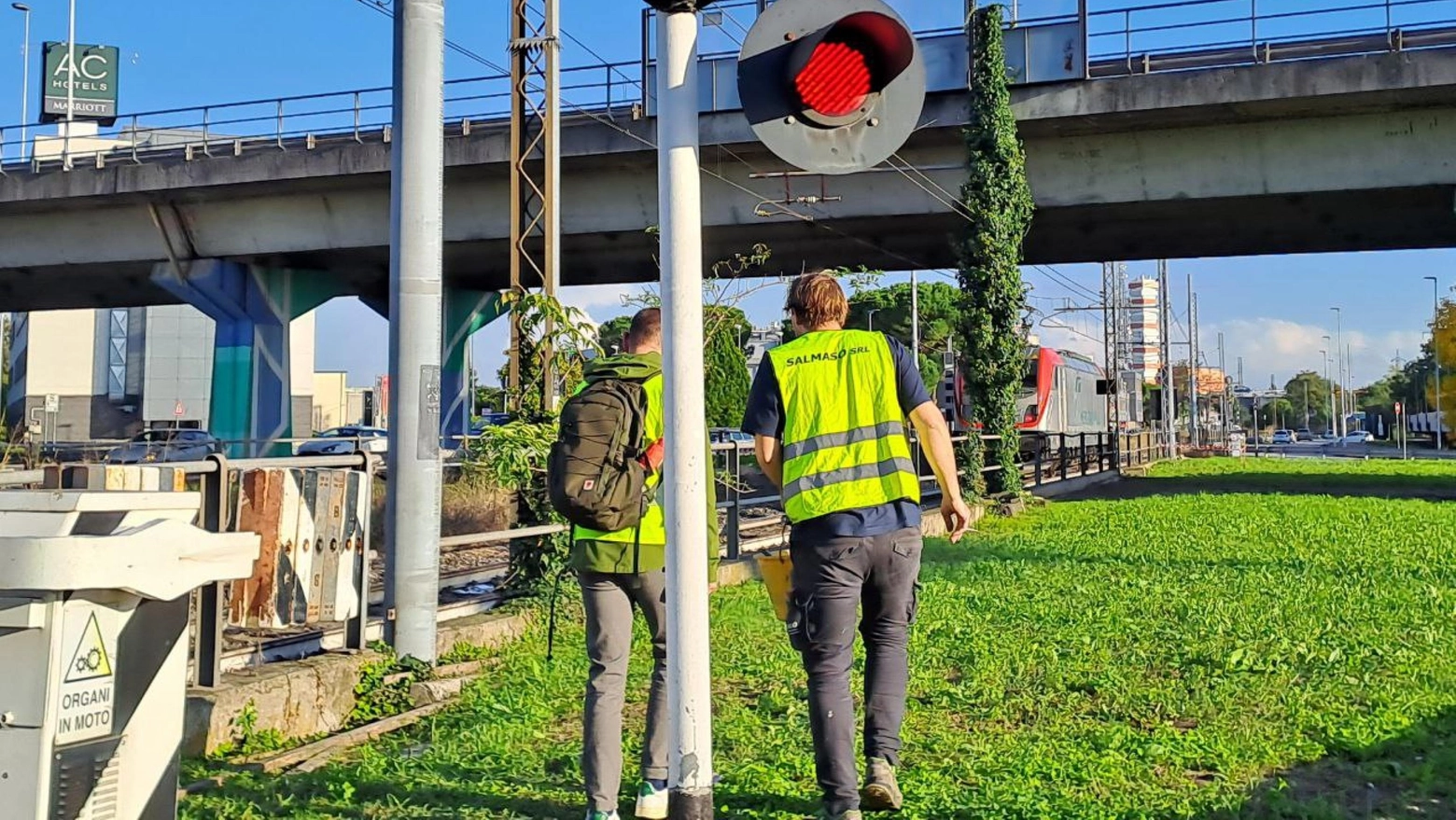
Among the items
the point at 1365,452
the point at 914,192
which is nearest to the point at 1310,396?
the point at 1365,452

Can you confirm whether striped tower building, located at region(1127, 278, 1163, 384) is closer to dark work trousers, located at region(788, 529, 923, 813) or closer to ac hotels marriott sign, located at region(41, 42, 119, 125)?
ac hotels marriott sign, located at region(41, 42, 119, 125)

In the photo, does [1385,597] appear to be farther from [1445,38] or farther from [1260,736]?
[1445,38]

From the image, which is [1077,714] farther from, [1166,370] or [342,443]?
[1166,370]

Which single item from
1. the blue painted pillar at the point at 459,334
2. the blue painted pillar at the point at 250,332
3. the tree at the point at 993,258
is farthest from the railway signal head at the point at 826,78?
the blue painted pillar at the point at 459,334

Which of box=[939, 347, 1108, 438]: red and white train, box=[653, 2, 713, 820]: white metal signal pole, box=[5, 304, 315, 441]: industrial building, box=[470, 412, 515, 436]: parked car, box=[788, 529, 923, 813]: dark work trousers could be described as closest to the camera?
box=[653, 2, 713, 820]: white metal signal pole

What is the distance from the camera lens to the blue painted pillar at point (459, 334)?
33.7m

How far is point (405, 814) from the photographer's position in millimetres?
4160

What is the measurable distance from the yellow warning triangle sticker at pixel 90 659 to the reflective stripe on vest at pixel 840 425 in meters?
2.04

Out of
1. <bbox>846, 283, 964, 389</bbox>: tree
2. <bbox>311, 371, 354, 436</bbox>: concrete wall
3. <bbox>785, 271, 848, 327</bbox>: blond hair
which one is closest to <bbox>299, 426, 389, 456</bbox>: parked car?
<bbox>785, 271, 848, 327</bbox>: blond hair

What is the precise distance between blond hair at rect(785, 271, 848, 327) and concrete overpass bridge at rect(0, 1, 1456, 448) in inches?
425

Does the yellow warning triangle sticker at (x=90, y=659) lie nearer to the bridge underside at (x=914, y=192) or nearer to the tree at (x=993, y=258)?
the bridge underside at (x=914, y=192)

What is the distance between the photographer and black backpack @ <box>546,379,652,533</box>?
3.95m

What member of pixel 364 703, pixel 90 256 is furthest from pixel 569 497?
pixel 90 256

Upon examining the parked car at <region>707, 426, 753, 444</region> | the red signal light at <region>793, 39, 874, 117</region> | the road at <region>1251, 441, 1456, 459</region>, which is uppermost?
the red signal light at <region>793, 39, 874, 117</region>
